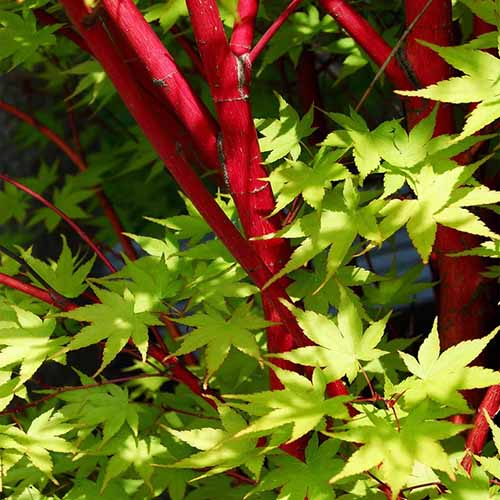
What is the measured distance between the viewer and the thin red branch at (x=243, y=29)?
3.41 feet

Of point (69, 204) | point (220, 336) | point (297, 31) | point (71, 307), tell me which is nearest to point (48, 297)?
point (71, 307)

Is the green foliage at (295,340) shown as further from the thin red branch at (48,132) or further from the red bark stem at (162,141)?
the thin red branch at (48,132)

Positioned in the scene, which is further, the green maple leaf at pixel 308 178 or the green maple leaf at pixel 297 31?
the green maple leaf at pixel 297 31

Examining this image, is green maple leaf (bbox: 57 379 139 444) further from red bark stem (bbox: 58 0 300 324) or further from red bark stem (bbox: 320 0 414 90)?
red bark stem (bbox: 320 0 414 90)

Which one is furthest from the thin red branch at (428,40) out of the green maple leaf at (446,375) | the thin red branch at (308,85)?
the thin red branch at (308,85)

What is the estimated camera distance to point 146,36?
994mm

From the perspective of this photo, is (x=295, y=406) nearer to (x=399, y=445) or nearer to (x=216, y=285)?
(x=399, y=445)

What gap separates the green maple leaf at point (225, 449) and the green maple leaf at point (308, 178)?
29 centimetres

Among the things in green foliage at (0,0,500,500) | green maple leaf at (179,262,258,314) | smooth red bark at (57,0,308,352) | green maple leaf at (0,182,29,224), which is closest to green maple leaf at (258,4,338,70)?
green foliage at (0,0,500,500)

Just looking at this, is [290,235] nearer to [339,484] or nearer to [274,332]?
[274,332]

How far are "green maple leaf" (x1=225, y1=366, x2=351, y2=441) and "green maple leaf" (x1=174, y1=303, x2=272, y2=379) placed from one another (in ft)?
0.26

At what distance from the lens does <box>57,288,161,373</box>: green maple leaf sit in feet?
3.50

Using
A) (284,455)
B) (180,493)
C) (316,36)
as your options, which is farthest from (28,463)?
(316,36)

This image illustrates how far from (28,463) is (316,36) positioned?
894 mm
